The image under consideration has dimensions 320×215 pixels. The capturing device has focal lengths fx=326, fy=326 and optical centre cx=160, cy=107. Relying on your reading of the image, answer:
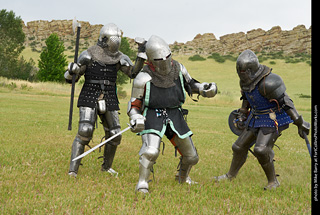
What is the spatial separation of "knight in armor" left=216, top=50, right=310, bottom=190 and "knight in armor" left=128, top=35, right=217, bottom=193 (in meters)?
0.64

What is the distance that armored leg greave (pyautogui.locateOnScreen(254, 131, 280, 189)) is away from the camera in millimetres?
4742

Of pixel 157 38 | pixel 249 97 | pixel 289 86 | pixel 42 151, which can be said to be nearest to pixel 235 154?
pixel 249 97

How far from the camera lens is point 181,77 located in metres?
4.73

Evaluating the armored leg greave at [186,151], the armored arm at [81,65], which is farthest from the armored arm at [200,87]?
the armored arm at [81,65]

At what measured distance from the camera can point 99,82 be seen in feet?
17.9

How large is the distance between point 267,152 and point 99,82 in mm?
2886

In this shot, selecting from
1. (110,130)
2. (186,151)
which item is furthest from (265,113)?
(110,130)

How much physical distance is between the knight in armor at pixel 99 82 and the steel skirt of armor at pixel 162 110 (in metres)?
0.87

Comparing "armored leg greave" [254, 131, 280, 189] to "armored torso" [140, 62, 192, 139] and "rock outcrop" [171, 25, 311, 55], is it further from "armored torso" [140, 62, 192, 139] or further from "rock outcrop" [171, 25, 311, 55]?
"rock outcrop" [171, 25, 311, 55]

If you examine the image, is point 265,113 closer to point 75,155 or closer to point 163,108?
point 163,108

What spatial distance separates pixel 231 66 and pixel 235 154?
69283 millimetres

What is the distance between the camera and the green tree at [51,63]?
44156 millimetres

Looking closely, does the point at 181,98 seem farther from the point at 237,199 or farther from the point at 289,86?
the point at 289,86

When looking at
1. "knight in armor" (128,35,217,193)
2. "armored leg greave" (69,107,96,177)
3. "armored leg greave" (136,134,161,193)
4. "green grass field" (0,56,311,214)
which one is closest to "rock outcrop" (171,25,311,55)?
"green grass field" (0,56,311,214)
